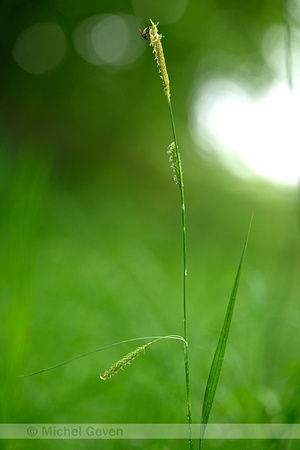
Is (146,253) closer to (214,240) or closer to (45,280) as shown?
(45,280)

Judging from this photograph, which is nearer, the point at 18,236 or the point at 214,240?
the point at 18,236

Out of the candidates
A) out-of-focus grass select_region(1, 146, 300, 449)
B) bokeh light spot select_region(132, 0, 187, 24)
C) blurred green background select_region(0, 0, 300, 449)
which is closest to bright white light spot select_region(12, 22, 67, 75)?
blurred green background select_region(0, 0, 300, 449)

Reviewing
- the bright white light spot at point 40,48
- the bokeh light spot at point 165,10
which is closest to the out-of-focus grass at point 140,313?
the bright white light spot at point 40,48

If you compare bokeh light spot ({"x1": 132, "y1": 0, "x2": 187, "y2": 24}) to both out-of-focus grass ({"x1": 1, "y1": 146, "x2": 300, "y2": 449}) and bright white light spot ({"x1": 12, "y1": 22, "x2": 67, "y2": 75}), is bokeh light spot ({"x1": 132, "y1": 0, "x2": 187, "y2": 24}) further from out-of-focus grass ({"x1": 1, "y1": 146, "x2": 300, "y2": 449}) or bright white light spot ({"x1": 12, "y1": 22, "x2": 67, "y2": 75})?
out-of-focus grass ({"x1": 1, "y1": 146, "x2": 300, "y2": 449})

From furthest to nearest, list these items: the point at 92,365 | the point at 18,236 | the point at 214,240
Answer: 1. the point at 214,240
2. the point at 92,365
3. the point at 18,236

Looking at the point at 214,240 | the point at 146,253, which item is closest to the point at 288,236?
the point at 146,253

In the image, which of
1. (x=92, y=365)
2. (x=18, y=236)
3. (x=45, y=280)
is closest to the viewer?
(x=18, y=236)
